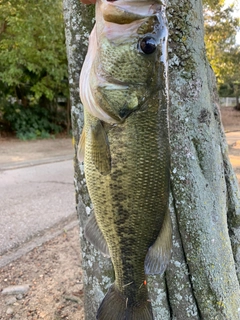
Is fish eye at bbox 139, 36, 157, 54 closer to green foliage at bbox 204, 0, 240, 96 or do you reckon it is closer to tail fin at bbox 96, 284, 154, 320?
tail fin at bbox 96, 284, 154, 320

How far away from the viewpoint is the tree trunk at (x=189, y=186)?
78.7 inches

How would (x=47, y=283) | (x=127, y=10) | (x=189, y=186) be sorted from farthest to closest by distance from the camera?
(x=47, y=283) < (x=189, y=186) < (x=127, y=10)

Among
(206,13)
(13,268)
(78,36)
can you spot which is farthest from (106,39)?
(206,13)

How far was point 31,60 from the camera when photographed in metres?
13.5

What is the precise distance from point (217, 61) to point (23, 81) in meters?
10.5

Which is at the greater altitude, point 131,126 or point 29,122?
point 131,126

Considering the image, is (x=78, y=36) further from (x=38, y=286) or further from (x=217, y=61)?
(x=217, y=61)

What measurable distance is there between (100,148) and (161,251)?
523 mm

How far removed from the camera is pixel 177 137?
6.61 feet

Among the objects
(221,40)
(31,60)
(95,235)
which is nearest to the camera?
(95,235)

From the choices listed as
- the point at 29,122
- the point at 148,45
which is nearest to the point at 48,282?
the point at 148,45

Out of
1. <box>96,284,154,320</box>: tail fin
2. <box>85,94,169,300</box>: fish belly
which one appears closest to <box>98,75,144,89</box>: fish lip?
<box>85,94,169,300</box>: fish belly

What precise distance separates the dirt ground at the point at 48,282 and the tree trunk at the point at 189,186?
1.51 m

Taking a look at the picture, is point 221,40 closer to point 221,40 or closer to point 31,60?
point 221,40
